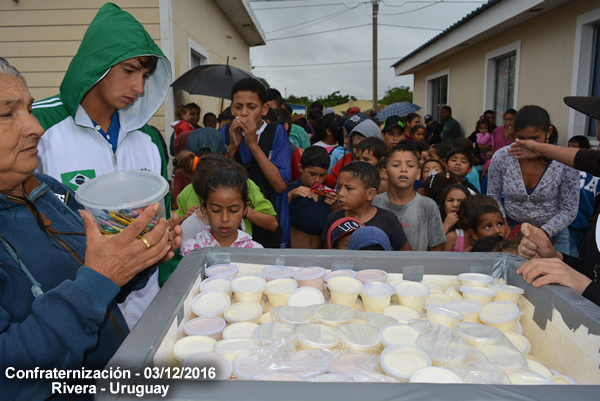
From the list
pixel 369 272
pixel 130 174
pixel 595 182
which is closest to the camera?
pixel 130 174

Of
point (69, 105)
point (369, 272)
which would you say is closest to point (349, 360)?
point (369, 272)

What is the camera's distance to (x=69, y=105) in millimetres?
1773

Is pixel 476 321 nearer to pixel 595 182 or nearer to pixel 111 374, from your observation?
pixel 111 374

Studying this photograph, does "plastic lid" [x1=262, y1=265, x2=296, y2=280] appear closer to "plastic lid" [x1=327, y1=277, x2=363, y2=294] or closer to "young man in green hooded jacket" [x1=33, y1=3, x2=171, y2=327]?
"plastic lid" [x1=327, y1=277, x2=363, y2=294]

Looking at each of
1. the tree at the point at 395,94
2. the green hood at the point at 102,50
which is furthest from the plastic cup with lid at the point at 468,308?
the tree at the point at 395,94

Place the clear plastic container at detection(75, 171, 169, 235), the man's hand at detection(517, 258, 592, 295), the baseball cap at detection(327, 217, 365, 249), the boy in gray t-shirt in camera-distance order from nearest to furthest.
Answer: the clear plastic container at detection(75, 171, 169, 235), the man's hand at detection(517, 258, 592, 295), the baseball cap at detection(327, 217, 365, 249), the boy in gray t-shirt

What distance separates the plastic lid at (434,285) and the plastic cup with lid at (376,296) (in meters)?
0.18

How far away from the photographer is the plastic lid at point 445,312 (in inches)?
48.3

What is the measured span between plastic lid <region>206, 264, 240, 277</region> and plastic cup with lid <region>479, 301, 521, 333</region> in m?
0.90

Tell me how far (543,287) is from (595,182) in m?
3.04

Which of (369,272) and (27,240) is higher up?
(27,240)

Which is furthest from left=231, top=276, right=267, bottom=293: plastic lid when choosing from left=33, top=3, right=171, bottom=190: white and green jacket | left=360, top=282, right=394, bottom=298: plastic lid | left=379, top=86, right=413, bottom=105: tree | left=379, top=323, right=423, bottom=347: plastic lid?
left=379, top=86, right=413, bottom=105: tree

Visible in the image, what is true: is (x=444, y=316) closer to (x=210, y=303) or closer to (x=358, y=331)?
(x=358, y=331)

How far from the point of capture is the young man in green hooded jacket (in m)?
1.73
